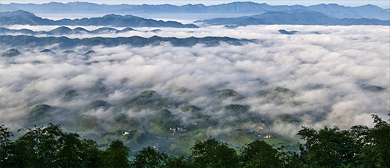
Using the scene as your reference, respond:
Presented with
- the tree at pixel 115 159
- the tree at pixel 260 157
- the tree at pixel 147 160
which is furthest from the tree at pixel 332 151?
the tree at pixel 115 159

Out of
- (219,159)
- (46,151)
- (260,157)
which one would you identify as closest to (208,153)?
(219,159)

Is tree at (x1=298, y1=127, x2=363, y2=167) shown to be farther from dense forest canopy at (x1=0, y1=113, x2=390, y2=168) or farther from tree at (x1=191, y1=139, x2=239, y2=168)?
tree at (x1=191, y1=139, x2=239, y2=168)

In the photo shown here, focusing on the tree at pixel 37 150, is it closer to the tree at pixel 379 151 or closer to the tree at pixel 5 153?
the tree at pixel 5 153

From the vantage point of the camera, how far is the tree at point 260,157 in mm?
37469

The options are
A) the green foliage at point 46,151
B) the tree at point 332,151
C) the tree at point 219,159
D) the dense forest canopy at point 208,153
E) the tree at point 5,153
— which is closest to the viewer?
the green foliage at point 46,151

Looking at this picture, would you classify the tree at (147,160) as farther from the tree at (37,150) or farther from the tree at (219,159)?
the tree at (37,150)

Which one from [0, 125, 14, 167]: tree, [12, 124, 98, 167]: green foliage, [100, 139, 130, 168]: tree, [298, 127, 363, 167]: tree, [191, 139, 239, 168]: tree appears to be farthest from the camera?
[298, 127, 363, 167]: tree

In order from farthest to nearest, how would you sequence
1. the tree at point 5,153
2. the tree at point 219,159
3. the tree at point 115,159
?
the tree at point 219,159 → the tree at point 115,159 → the tree at point 5,153

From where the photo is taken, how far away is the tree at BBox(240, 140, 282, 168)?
37.5 meters

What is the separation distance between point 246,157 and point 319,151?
462 inches

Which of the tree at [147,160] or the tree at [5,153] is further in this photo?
the tree at [147,160]

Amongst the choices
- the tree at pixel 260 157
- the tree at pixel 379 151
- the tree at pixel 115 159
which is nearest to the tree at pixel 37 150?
the tree at pixel 115 159

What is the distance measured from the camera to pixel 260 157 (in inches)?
1523

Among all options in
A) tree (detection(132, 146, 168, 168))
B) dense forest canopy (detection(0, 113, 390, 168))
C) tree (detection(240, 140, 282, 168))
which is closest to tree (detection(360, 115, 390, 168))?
dense forest canopy (detection(0, 113, 390, 168))
